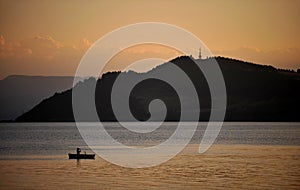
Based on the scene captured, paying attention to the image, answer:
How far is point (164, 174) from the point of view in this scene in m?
53.4

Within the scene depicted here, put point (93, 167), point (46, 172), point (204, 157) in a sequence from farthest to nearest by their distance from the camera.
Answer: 1. point (204, 157)
2. point (93, 167)
3. point (46, 172)

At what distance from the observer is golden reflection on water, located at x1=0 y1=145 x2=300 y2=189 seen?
155 ft

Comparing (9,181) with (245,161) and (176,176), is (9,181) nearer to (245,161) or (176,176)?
(176,176)

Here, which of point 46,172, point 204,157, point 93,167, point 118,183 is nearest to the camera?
point 118,183

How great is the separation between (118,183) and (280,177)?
1225 cm

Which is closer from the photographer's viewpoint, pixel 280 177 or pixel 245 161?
pixel 280 177

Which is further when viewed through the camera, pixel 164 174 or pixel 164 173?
pixel 164 173

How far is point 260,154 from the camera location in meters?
75.6

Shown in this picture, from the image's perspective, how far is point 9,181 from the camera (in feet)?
166

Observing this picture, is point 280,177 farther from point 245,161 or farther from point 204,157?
point 204,157

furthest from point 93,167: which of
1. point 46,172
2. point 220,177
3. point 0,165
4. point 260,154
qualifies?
point 260,154

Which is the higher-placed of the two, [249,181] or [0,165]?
[0,165]

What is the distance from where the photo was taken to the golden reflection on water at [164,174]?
4719 cm

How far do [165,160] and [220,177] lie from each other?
17036 millimetres
